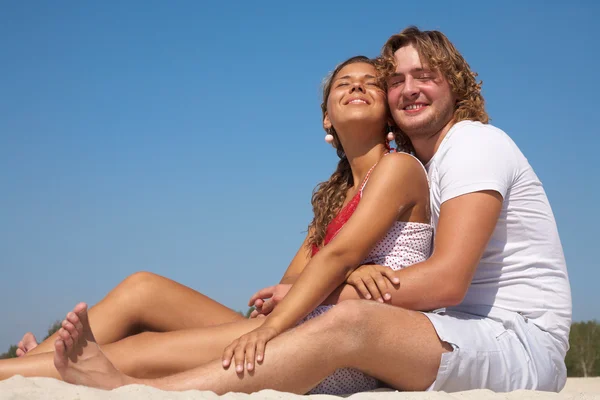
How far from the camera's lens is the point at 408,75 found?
14.8 feet

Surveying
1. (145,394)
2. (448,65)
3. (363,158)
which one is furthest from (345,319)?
(448,65)

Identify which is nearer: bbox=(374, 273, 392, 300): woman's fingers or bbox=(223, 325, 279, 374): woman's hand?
bbox=(223, 325, 279, 374): woman's hand

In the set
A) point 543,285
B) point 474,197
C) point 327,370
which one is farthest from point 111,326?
point 543,285

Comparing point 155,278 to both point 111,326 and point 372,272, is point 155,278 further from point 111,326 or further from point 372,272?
point 372,272

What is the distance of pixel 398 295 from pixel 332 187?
169 cm

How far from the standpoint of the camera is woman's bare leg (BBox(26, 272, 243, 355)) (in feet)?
14.1

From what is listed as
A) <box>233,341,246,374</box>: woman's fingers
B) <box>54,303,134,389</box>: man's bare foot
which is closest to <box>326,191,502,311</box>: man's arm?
<box>233,341,246,374</box>: woman's fingers

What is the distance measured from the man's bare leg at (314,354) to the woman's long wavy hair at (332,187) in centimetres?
148

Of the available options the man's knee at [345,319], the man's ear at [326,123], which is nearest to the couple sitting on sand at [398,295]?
the man's knee at [345,319]

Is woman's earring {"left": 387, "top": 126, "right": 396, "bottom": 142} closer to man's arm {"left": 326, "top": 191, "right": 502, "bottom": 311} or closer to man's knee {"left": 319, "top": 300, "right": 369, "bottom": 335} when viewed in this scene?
man's arm {"left": 326, "top": 191, "right": 502, "bottom": 311}

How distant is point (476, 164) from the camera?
381cm

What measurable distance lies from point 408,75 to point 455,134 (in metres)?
0.61

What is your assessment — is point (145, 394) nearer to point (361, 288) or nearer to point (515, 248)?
point (361, 288)

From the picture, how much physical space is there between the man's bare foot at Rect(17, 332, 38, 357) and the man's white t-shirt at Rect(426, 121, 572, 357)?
2.88 metres
